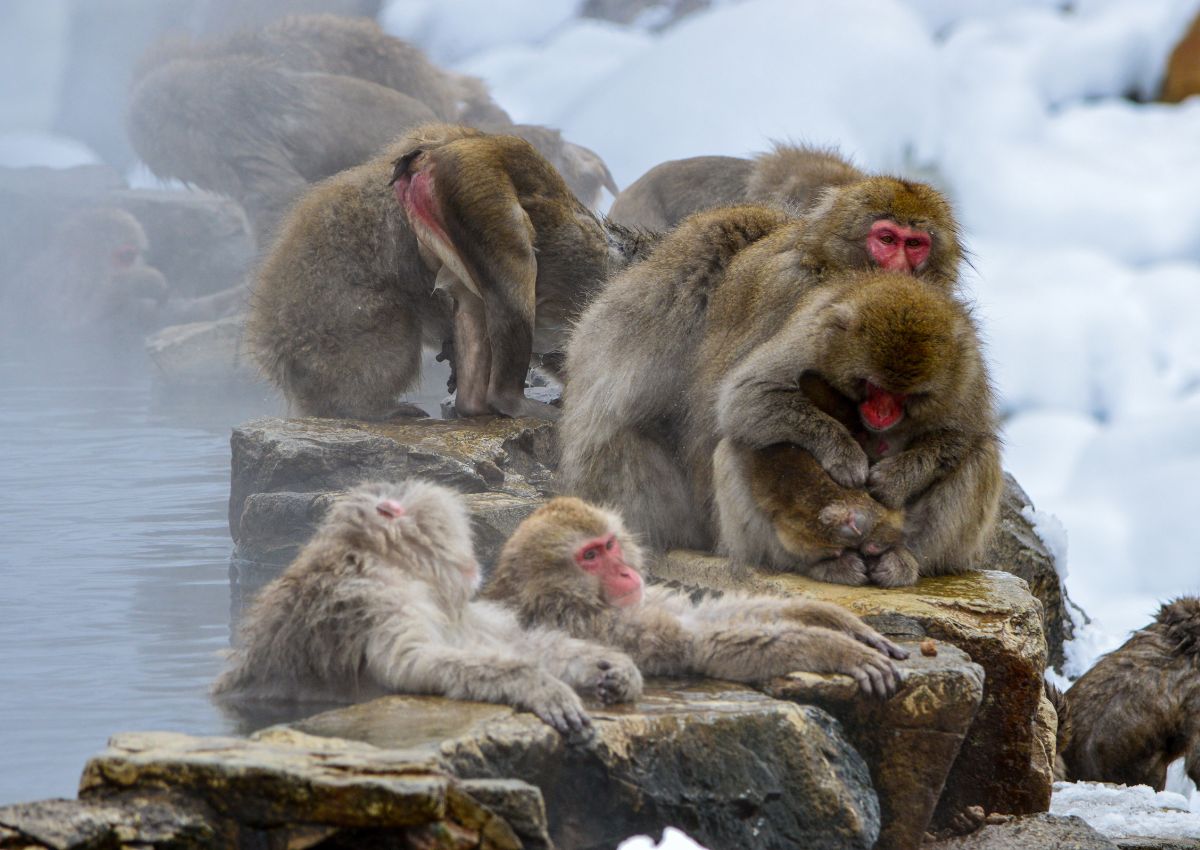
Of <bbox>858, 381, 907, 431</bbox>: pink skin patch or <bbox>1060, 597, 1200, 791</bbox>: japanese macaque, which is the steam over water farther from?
<bbox>1060, 597, 1200, 791</bbox>: japanese macaque

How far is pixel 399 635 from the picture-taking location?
275cm

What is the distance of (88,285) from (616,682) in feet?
36.4

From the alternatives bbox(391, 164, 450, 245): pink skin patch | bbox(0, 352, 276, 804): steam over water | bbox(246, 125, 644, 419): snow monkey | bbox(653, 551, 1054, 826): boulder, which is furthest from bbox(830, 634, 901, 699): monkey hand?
bbox(391, 164, 450, 245): pink skin patch

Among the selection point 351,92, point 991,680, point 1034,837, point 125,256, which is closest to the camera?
point 1034,837

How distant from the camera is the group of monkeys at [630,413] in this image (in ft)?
9.41

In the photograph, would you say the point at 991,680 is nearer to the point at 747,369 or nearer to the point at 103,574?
the point at 747,369

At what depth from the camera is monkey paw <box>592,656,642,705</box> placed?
2791 millimetres

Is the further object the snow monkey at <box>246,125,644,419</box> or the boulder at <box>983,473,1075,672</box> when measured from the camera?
the boulder at <box>983,473,1075,672</box>

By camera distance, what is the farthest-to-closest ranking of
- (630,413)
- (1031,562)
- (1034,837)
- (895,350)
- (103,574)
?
(1031,562)
(103,574)
(630,413)
(895,350)
(1034,837)

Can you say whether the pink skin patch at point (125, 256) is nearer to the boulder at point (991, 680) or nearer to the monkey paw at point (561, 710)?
the boulder at point (991, 680)

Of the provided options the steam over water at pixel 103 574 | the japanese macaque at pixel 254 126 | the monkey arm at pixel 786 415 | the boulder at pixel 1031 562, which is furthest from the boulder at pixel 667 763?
the japanese macaque at pixel 254 126

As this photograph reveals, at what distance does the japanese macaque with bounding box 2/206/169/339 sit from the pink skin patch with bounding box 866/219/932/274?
9.96m

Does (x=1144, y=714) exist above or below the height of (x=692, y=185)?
below

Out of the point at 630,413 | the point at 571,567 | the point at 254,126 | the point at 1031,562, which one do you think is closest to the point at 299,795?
the point at 571,567
